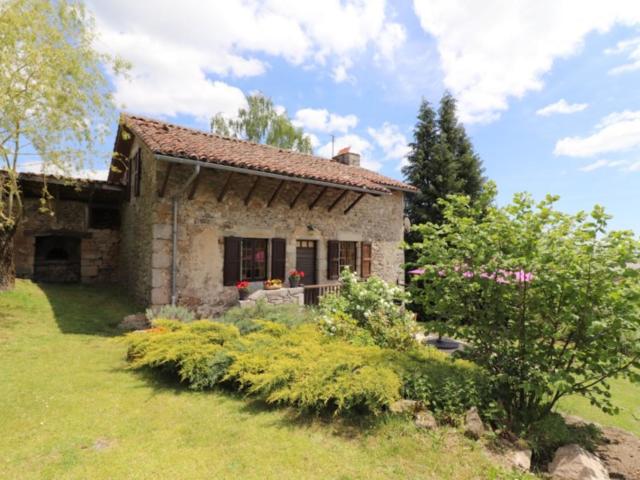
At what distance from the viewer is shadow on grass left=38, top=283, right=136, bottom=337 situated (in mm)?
7455

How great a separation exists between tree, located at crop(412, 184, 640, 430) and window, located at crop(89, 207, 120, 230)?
41.3 ft

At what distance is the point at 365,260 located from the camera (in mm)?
11906

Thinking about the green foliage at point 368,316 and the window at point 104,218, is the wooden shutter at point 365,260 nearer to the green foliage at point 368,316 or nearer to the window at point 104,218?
the green foliage at point 368,316

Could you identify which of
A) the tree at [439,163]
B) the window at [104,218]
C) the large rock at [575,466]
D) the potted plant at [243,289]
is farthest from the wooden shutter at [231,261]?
the tree at [439,163]

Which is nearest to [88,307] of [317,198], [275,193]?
[275,193]

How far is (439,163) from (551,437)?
15.8 meters

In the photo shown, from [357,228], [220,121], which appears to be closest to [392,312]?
[357,228]

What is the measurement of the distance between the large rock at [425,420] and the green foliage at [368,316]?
75.9 inches

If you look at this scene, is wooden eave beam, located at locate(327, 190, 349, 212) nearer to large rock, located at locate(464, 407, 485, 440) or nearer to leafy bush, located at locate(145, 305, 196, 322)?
leafy bush, located at locate(145, 305, 196, 322)

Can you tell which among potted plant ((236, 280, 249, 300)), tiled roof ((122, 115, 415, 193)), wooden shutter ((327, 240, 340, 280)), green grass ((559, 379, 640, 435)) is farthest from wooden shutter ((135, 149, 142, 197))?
green grass ((559, 379, 640, 435))

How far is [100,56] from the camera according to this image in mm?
8875

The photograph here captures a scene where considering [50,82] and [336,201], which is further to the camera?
[336,201]

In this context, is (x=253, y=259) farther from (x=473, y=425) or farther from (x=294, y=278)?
(x=473, y=425)

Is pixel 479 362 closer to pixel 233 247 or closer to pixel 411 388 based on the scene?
pixel 411 388
